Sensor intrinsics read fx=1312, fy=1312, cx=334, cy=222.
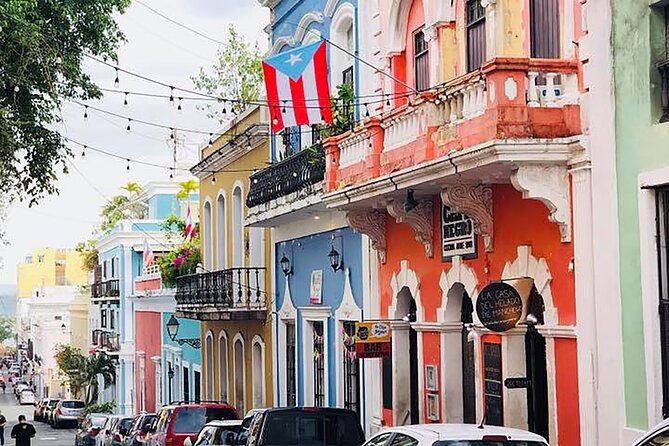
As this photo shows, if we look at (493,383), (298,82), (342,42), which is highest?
(342,42)

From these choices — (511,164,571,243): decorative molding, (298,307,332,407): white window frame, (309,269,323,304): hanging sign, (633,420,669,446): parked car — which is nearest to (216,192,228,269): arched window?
(298,307,332,407): white window frame

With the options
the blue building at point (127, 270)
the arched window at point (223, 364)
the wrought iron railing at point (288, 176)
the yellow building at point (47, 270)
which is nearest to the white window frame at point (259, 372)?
the arched window at point (223, 364)

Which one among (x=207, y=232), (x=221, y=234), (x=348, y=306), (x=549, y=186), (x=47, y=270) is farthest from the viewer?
(x=47, y=270)

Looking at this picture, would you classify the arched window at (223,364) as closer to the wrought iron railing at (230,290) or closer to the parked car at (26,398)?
the wrought iron railing at (230,290)

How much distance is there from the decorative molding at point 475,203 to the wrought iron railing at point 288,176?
543 cm

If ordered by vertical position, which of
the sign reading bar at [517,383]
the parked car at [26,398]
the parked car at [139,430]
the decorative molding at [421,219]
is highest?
the decorative molding at [421,219]

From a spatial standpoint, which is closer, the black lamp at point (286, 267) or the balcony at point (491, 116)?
the balcony at point (491, 116)

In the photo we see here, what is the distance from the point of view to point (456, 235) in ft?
55.7

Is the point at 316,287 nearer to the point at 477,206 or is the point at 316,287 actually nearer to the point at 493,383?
the point at 493,383

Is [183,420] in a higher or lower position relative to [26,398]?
higher

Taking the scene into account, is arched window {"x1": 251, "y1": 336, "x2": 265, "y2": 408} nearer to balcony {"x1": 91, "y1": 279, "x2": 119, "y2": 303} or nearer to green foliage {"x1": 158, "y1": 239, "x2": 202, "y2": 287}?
green foliage {"x1": 158, "y1": 239, "x2": 202, "y2": 287}

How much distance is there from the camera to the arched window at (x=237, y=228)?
3036cm

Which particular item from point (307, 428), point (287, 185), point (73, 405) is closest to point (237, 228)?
point (287, 185)

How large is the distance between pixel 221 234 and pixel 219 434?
12.7m
